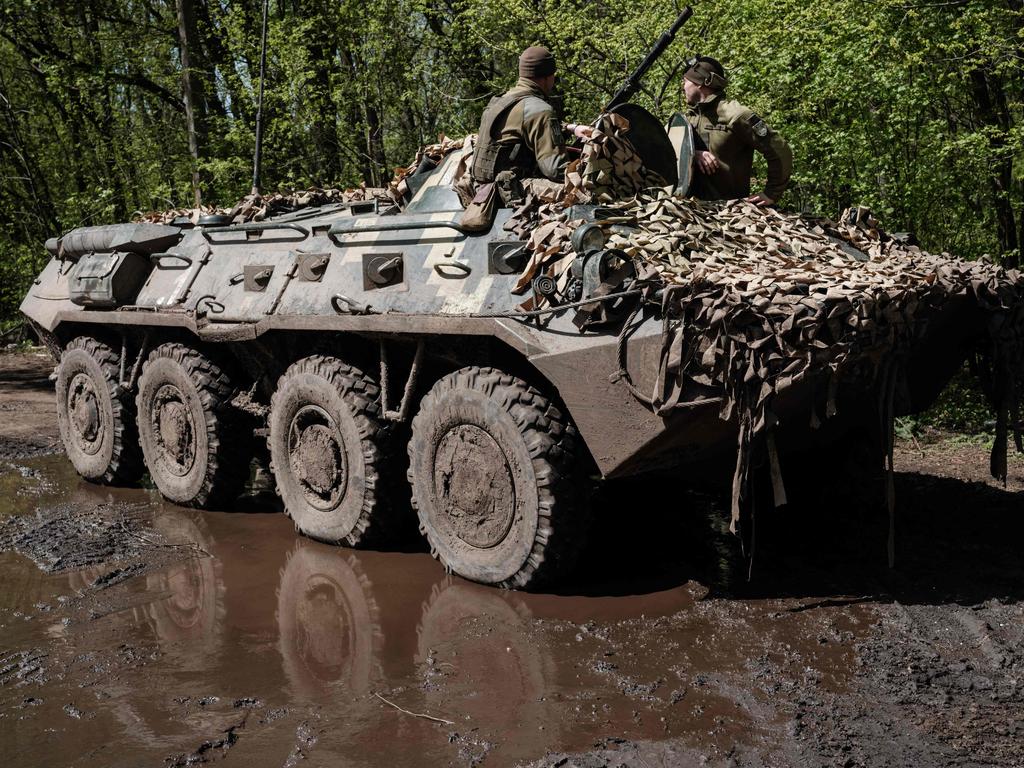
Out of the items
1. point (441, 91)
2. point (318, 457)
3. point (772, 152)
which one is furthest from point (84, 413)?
point (441, 91)

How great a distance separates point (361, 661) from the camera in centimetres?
460

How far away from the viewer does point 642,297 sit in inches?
183

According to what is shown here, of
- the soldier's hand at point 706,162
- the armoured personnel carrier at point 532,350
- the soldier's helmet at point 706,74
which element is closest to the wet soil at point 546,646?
the armoured personnel carrier at point 532,350

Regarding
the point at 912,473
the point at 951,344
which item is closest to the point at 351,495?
the point at 951,344

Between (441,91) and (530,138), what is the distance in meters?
8.39

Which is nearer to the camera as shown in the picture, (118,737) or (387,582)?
(118,737)

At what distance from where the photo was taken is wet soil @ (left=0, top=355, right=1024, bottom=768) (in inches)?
147

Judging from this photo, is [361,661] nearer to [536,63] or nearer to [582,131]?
[582,131]

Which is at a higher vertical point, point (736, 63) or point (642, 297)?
point (736, 63)

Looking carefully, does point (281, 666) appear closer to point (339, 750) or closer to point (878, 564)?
point (339, 750)

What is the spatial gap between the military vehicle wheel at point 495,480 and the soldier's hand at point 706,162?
1799 millimetres

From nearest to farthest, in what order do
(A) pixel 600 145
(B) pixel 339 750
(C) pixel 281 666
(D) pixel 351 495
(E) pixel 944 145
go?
(B) pixel 339 750, (C) pixel 281 666, (A) pixel 600 145, (D) pixel 351 495, (E) pixel 944 145

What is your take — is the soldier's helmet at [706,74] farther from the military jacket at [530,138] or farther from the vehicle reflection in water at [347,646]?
the vehicle reflection in water at [347,646]

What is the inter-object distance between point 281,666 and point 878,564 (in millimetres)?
2956
